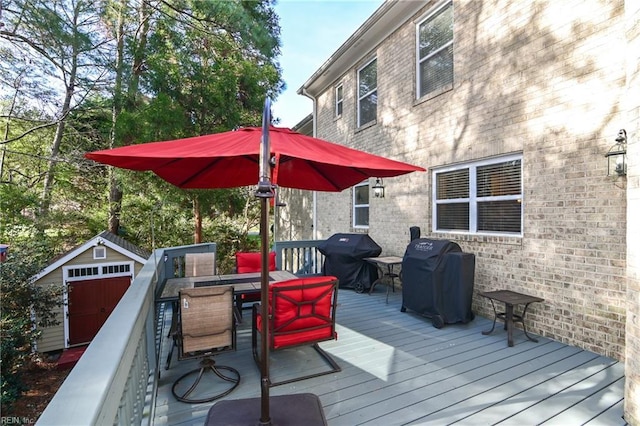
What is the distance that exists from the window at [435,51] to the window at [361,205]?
2.82 metres

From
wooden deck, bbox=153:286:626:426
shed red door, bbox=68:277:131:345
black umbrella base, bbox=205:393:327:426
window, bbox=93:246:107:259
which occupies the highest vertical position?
window, bbox=93:246:107:259

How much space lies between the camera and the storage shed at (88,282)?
33.9 ft

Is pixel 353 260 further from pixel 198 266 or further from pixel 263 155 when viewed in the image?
pixel 263 155

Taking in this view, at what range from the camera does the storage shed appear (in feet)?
33.9

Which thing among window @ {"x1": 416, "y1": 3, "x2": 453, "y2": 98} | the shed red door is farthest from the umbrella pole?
the shed red door

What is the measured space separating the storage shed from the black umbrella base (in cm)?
1018

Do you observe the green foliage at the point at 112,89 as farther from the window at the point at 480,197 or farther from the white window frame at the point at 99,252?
the window at the point at 480,197

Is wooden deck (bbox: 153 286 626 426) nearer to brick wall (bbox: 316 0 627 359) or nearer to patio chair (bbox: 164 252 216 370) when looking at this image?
brick wall (bbox: 316 0 627 359)

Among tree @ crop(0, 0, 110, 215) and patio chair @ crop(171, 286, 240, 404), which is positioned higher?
tree @ crop(0, 0, 110, 215)

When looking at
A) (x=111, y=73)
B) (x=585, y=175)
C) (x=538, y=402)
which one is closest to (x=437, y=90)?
(x=585, y=175)

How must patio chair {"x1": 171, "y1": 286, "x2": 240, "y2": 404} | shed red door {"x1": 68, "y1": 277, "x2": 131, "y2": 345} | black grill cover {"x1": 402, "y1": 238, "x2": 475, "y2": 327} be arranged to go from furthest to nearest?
1. shed red door {"x1": 68, "y1": 277, "x2": 131, "y2": 345}
2. black grill cover {"x1": 402, "y1": 238, "x2": 475, "y2": 327}
3. patio chair {"x1": 171, "y1": 286, "x2": 240, "y2": 404}

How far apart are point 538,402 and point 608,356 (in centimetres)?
158

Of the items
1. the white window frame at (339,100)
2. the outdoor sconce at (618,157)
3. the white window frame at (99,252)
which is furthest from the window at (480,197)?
the white window frame at (99,252)

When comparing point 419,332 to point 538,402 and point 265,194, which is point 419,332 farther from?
point 265,194
